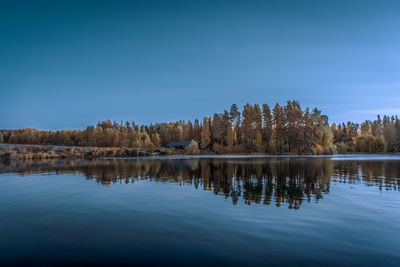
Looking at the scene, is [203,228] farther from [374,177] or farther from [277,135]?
[277,135]

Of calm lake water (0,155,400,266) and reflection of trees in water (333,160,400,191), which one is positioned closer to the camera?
calm lake water (0,155,400,266)

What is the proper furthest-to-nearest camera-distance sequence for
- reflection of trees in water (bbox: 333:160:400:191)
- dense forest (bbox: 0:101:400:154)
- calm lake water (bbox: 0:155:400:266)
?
1. dense forest (bbox: 0:101:400:154)
2. reflection of trees in water (bbox: 333:160:400:191)
3. calm lake water (bbox: 0:155:400:266)

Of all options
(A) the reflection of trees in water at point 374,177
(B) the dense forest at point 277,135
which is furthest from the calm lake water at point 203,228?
(B) the dense forest at point 277,135

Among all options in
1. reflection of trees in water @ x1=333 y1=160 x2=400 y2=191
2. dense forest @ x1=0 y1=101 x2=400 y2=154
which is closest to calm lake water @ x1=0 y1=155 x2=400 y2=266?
reflection of trees in water @ x1=333 y1=160 x2=400 y2=191

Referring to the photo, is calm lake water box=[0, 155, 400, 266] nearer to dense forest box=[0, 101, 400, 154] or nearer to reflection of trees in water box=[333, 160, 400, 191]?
reflection of trees in water box=[333, 160, 400, 191]

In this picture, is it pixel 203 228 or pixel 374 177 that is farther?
pixel 374 177

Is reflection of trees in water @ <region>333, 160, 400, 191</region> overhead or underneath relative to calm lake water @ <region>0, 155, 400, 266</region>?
underneath

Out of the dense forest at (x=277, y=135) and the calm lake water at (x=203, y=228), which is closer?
the calm lake water at (x=203, y=228)

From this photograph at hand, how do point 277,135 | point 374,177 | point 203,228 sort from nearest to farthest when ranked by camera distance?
point 203,228
point 374,177
point 277,135

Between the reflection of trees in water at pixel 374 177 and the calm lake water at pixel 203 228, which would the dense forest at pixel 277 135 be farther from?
the calm lake water at pixel 203 228

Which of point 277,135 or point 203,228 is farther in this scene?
point 277,135

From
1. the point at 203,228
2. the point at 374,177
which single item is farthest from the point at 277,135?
the point at 203,228

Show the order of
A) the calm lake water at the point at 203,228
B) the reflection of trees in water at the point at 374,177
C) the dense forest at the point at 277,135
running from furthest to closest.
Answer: the dense forest at the point at 277,135, the reflection of trees in water at the point at 374,177, the calm lake water at the point at 203,228

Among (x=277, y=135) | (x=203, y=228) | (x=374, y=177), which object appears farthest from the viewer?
(x=277, y=135)
